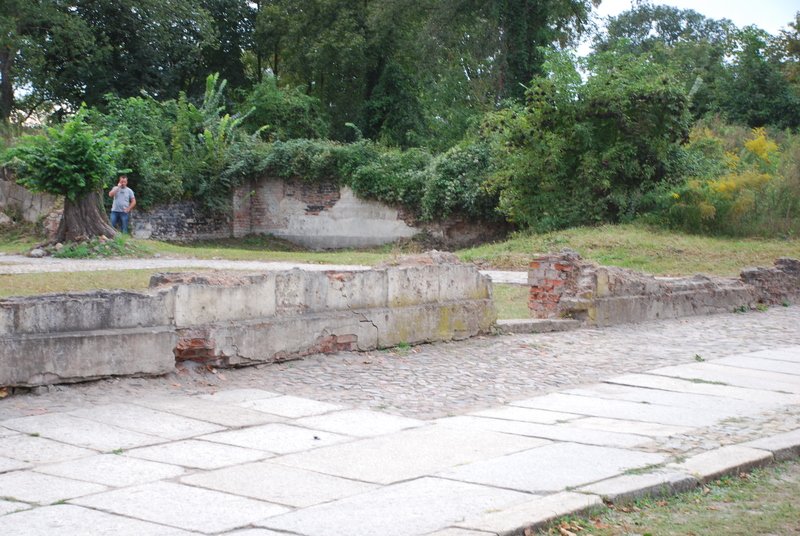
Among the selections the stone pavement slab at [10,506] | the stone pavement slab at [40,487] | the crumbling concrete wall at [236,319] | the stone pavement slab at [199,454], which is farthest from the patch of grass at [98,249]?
the stone pavement slab at [10,506]

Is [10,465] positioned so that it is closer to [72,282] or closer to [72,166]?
[72,282]

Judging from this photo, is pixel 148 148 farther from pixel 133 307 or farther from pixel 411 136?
pixel 133 307

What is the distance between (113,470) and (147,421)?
122 cm

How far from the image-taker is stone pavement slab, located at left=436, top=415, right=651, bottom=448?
19.2 ft

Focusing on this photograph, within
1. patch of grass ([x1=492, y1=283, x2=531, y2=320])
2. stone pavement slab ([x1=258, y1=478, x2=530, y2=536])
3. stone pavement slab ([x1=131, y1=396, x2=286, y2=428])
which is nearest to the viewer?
stone pavement slab ([x1=258, y1=478, x2=530, y2=536])

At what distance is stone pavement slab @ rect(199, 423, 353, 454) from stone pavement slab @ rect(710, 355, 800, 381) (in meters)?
5.02

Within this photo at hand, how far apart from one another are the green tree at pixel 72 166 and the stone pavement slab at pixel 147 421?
12.6 m

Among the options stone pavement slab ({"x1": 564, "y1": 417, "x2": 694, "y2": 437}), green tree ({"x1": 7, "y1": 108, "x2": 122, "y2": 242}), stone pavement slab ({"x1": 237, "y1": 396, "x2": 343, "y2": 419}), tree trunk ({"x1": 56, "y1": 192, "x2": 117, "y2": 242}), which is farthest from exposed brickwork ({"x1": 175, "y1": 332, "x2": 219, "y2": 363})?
tree trunk ({"x1": 56, "y1": 192, "x2": 117, "y2": 242})

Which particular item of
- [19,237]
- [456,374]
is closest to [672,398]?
[456,374]

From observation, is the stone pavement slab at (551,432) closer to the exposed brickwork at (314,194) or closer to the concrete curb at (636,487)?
the concrete curb at (636,487)

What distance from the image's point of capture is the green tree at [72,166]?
58.9 feet

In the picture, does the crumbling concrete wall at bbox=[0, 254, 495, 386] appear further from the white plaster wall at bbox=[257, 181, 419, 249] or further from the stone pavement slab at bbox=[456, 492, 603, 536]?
the white plaster wall at bbox=[257, 181, 419, 249]

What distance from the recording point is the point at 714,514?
4582 millimetres

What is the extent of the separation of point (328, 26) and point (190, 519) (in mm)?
37200
